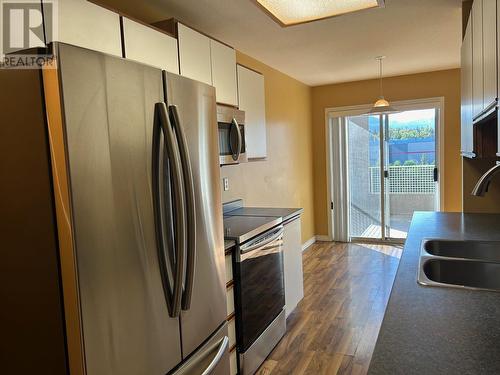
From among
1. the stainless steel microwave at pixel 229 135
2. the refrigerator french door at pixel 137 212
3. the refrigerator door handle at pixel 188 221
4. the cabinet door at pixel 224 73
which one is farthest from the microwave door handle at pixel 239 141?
the refrigerator door handle at pixel 188 221

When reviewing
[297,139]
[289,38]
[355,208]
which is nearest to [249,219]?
[289,38]

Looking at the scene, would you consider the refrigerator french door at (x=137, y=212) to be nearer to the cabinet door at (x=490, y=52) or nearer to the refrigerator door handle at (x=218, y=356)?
the refrigerator door handle at (x=218, y=356)

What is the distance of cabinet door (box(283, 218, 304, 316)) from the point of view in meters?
2.96

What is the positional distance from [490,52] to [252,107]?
1916 mm

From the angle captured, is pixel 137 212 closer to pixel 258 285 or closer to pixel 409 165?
pixel 258 285

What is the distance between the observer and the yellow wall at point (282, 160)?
385 centimetres

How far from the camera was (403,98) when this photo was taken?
5.22 meters

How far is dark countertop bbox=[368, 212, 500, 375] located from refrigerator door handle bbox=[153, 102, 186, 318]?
75 centimetres

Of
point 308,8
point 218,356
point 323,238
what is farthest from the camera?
point 323,238

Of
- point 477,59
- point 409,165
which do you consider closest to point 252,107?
point 477,59

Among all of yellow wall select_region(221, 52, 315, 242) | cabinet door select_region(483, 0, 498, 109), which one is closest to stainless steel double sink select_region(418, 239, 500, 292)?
cabinet door select_region(483, 0, 498, 109)

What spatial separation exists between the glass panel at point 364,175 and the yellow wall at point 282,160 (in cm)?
64

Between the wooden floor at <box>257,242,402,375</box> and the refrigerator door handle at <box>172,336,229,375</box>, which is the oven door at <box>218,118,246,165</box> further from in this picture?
the wooden floor at <box>257,242,402,375</box>

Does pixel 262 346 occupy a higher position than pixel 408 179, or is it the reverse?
pixel 408 179
